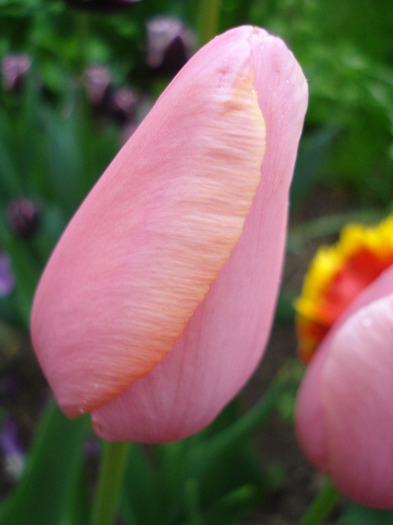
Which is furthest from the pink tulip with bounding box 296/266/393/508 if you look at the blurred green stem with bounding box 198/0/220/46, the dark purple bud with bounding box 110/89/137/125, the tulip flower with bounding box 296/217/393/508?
the dark purple bud with bounding box 110/89/137/125

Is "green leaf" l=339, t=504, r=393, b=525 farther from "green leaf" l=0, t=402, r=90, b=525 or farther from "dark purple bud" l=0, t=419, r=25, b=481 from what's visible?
"dark purple bud" l=0, t=419, r=25, b=481

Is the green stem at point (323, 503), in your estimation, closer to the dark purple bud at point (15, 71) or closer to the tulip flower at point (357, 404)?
the tulip flower at point (357, 404)

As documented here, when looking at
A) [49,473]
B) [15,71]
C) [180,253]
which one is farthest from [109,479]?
[15,71]

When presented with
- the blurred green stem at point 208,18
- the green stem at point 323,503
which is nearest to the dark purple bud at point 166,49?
the blurred green stem at point 208,18

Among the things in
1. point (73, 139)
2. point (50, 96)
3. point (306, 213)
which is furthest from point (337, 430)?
point (306, 213)

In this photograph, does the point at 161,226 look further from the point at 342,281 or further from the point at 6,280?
the point at 6,280
